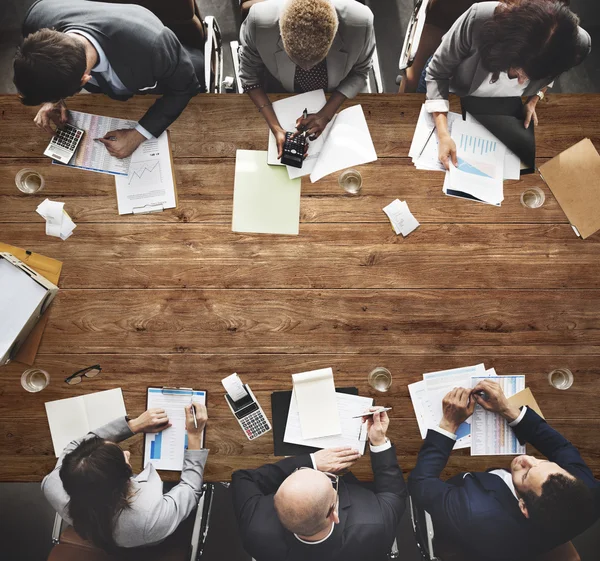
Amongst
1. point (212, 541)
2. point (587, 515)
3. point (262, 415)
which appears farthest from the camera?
point (212, 541)

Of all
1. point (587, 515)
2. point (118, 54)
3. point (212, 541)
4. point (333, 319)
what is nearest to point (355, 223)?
point (333, 319)

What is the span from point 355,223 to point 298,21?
0.75 meters

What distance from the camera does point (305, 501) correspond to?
1725 mm

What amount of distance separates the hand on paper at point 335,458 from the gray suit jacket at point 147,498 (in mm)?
428

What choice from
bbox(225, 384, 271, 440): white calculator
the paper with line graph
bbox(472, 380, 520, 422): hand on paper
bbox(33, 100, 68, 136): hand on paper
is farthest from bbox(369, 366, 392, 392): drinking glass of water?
bbox(33, 100, 68, 136): hand on paper

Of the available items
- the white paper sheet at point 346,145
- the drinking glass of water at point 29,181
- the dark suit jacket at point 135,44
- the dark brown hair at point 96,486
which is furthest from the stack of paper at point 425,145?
the dark brown hair at point 96,486

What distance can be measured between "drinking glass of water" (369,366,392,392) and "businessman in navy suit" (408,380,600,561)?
0.23m

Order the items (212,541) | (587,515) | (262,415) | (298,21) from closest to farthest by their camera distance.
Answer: (298,21) → (587,515) → (262,415) → (212,541)

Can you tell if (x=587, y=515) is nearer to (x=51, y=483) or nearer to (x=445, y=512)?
(x=445, y=512)

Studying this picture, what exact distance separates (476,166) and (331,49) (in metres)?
0.74

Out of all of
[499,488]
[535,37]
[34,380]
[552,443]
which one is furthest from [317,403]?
[535,37]

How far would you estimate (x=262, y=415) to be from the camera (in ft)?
6.14

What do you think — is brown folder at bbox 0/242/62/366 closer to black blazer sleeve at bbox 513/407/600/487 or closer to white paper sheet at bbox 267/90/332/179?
white paper sheet at bbox 267/90/332/179

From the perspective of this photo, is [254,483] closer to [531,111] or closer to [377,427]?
→ [377,427]
